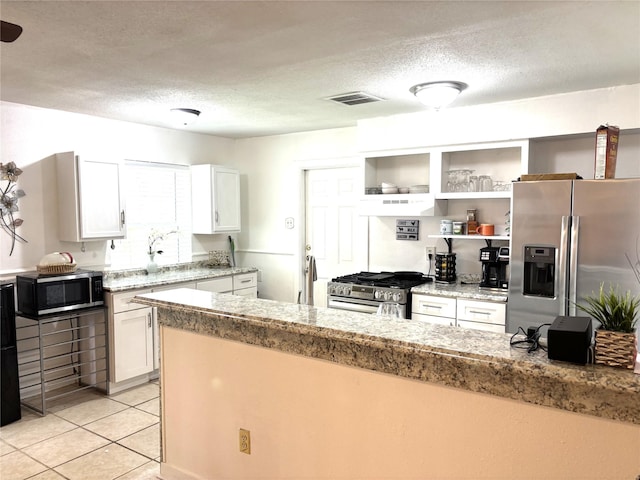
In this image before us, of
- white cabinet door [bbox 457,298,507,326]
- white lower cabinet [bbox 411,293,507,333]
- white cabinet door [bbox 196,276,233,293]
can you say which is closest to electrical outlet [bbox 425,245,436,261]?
white lower cabinet [bbox 411,293,507,333]

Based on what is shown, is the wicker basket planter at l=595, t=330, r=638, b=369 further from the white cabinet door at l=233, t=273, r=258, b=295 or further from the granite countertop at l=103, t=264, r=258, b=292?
the white cabinet door at l=233, t=273, r=258, b=295

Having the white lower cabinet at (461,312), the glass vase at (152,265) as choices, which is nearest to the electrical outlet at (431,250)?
the white lower cabinet at (461,312)

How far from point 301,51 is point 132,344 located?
118 inches

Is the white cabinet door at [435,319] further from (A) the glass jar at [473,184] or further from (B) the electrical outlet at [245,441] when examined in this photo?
(B) the electrical outlet at [245,441]

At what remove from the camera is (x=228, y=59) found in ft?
9.07

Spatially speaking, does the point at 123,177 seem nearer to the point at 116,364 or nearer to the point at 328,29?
the point at 116,364

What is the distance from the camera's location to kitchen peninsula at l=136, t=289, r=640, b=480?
53.0 inches

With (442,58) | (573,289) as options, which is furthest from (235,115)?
(573,289)

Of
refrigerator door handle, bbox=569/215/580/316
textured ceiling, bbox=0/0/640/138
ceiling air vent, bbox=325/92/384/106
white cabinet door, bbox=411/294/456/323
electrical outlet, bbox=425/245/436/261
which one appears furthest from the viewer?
electrical outlet, bbox=425/245/436/261

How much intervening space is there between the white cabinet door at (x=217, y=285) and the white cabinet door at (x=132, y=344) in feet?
2.08

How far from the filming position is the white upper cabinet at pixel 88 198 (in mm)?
4059

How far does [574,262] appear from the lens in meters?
3.15

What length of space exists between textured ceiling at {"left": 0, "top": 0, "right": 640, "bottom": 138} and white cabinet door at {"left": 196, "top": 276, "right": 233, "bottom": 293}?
180 cm

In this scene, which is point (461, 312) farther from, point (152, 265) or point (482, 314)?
point (152, 265)
